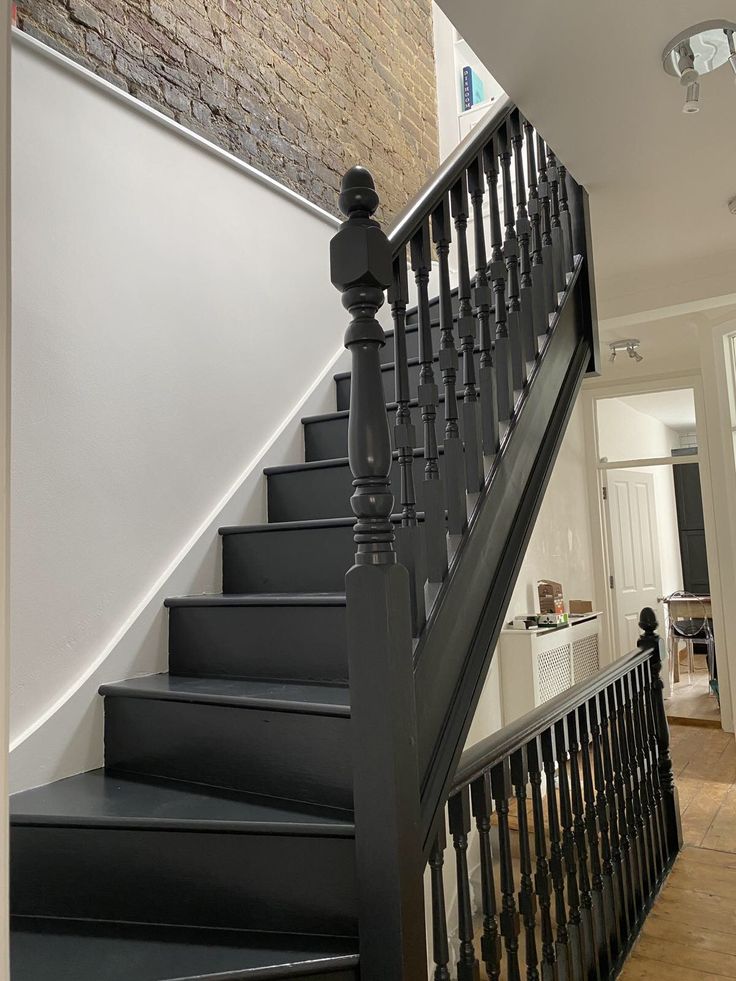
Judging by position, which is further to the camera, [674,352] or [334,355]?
[674,352]

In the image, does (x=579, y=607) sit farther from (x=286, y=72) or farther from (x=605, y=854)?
(x=286, y=72)

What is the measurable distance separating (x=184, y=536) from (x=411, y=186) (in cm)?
269

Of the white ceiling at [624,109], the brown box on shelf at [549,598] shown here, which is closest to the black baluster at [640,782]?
the white ceiling at [624,109]

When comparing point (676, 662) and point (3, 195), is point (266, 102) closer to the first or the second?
point (3, 195)

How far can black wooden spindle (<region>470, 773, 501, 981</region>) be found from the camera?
1.65m

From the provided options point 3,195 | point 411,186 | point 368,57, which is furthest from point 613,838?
point 368,57

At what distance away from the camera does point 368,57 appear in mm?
3686

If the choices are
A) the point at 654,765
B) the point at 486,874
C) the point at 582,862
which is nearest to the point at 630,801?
the point at 654,765

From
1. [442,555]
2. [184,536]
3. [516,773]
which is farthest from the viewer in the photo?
[184,536]

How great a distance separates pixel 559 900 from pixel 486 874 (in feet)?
1.77

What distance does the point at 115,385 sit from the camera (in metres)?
2.12

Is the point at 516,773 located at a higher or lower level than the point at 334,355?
lower

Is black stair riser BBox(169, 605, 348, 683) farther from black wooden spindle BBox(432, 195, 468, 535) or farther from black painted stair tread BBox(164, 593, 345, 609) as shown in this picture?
black wooden spindle BBox(432, 195, 468, 535)

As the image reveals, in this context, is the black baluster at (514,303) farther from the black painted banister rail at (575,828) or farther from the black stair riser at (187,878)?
the black stair riser at (187,878)
